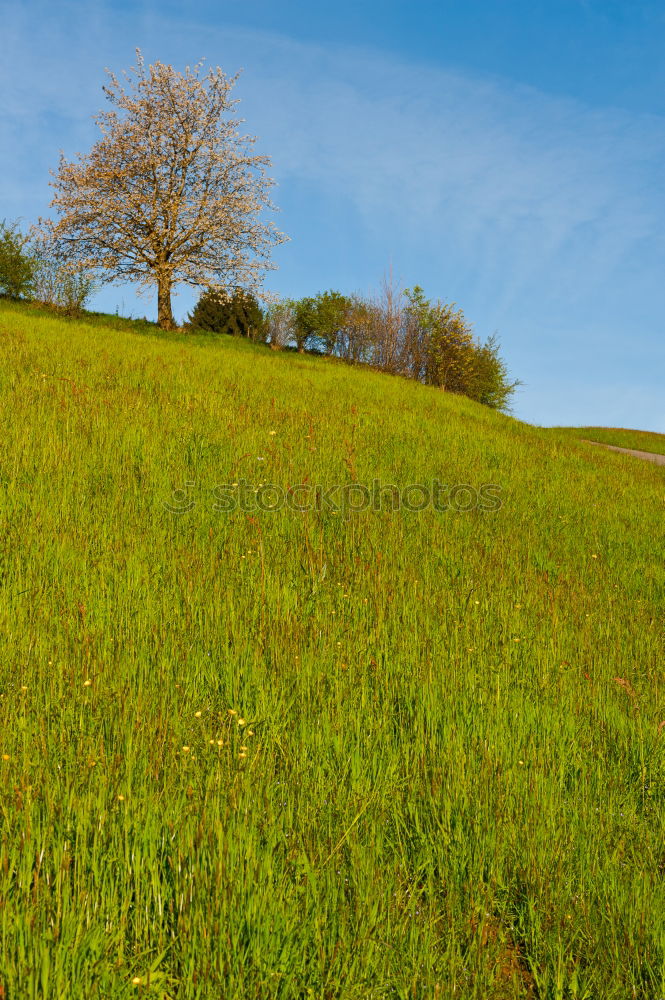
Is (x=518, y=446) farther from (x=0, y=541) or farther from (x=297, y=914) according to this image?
(x=297, y=914)

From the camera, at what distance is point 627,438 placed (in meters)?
31.2

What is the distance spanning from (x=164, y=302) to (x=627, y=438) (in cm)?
2541

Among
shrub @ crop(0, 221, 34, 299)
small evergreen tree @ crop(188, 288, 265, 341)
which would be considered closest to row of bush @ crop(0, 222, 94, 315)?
shrub @ crop(0, 221, 34, 299)

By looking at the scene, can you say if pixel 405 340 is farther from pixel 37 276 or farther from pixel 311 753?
pixel 311 753

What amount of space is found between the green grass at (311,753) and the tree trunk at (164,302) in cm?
2462

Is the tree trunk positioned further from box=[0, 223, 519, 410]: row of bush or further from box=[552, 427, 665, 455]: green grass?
box=[552, 427, 665, 455]: green grass

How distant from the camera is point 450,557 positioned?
5.14m

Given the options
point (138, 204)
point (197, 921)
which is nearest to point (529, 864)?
point (197, 921)

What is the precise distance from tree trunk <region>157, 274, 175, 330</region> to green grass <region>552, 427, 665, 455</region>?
1977 cm

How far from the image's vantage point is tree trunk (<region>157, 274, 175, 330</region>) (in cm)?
2817

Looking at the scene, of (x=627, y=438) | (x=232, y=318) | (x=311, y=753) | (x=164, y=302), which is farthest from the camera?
(x=232, y=318)

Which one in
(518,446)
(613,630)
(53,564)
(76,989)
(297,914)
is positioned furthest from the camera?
(518,446)

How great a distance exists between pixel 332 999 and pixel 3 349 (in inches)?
432

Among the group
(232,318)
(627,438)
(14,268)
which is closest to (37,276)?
(14,268)
